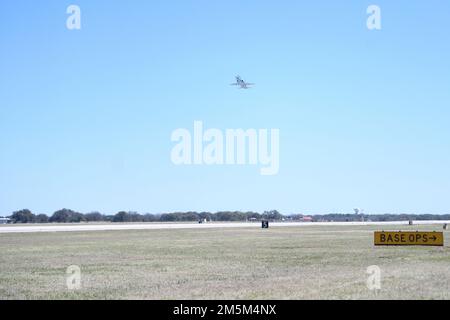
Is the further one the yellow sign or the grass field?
the yellow sign

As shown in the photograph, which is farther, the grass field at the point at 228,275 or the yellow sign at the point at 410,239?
the yellow sign at the point at 410,239

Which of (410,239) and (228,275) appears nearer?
(228,275)

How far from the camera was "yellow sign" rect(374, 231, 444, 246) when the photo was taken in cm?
4280

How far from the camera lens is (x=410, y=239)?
43.3 metres

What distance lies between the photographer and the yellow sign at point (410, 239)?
140 ft
